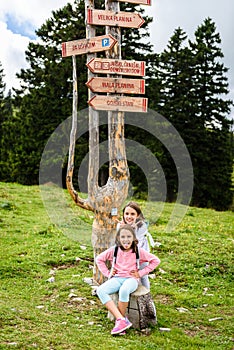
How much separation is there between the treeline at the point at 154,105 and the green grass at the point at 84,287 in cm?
1372

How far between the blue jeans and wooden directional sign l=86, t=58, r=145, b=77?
349 centimetres

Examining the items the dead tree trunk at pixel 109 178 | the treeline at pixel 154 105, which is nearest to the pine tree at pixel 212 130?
the treeline at pixel 154 105

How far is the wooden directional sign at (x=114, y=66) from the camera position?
768 centimetres

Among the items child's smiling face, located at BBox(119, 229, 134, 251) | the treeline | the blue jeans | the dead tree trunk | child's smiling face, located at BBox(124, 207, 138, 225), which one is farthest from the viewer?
the treeline

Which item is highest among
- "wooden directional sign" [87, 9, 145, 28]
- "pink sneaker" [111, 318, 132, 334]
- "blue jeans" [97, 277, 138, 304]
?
"wooden directional sign" [87, 9, 145, 28]

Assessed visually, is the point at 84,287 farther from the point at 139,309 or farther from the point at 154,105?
the point at 154,105

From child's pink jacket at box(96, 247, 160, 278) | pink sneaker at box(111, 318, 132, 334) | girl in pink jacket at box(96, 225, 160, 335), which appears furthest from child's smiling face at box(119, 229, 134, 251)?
pink sneaker at box(111, 318, 132, 334)

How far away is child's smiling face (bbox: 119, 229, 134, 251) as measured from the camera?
261 inches

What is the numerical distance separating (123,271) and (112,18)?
4263mm

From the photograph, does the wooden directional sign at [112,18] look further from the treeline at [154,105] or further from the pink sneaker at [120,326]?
the treeline at [154,105]

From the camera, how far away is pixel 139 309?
21.2 ft

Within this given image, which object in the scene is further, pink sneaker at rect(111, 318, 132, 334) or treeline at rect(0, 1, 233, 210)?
treeline at rect(0, 1, 233, 210)

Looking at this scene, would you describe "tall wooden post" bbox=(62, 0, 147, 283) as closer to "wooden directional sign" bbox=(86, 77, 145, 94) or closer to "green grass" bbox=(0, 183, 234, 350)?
"wooden directional sign" bbox=(86, 77, 145, 94)

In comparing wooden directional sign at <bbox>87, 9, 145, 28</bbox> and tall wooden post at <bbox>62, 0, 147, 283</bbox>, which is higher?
wooden directional sign at <bbox>87, 9, 145, 28</bbox>
